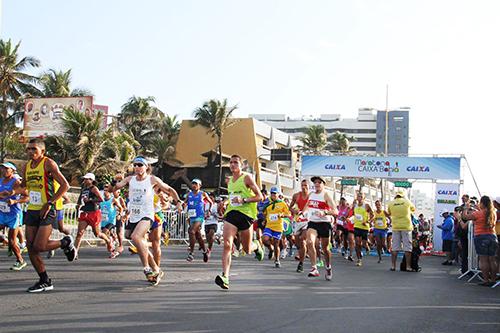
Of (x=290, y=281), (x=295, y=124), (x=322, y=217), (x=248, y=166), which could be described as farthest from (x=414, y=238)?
(x=295, y=124)

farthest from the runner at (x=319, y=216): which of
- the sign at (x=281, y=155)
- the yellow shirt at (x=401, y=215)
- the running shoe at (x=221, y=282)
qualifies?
the sign at (x=281, y=155)

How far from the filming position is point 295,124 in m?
153

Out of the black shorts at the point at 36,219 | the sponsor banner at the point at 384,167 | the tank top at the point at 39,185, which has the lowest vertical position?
the black shorts at the point at 36,219

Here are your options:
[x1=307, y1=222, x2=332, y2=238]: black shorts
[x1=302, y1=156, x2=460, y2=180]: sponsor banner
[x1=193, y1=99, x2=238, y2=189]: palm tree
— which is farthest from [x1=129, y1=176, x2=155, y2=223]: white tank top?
[x1=193, y1=99, x2=238, y2=189]: palm tree

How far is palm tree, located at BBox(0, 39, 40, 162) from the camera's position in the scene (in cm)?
4719

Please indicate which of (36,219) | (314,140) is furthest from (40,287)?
(314,140)

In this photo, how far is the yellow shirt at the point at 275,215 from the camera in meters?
15.8

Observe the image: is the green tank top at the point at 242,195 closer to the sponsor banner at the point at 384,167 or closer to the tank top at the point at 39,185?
the tank top at the point at 39,185

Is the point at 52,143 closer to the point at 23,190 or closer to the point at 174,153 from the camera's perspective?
the point at 174,153

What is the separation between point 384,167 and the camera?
3406 centimetres

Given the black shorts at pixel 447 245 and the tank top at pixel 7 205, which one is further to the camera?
the black shorts at pixel 447 245

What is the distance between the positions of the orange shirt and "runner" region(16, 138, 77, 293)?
27.2 feet

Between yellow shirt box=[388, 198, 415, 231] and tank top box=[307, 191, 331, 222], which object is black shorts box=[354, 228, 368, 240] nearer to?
yellow shirt box=[388, 198, 415, 231]

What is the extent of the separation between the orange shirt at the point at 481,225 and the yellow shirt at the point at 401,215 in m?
3.05
